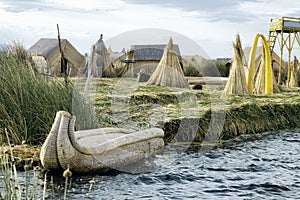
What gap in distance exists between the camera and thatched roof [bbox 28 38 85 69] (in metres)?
19.2

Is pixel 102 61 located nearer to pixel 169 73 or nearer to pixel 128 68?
pixel 128 68

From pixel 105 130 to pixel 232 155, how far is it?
2.13 meters

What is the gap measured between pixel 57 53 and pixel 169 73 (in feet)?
21.4

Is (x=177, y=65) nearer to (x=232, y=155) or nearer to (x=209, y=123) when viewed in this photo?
(x=209, y=123)

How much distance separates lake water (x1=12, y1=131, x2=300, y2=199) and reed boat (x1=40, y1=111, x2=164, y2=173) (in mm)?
178

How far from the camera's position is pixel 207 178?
6.61m

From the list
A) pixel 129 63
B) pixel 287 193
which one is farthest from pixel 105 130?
pixel 129 63

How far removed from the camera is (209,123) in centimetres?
892

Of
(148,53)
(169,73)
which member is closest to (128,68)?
(148,53)

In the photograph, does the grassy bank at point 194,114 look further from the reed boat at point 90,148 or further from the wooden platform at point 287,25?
the wooden platform at point 287,25

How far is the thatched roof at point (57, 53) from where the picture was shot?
19.2 m

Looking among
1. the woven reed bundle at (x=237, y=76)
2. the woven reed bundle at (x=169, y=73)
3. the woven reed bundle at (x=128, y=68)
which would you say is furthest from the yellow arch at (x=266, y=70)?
the woven reed bundle at (x=128, y=68)

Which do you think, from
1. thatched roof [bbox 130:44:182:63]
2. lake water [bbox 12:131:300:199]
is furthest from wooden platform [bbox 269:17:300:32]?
lake water [bbox 12:131:300:199]

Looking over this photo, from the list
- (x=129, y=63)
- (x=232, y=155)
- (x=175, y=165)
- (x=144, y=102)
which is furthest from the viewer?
(x=129, y=63)
